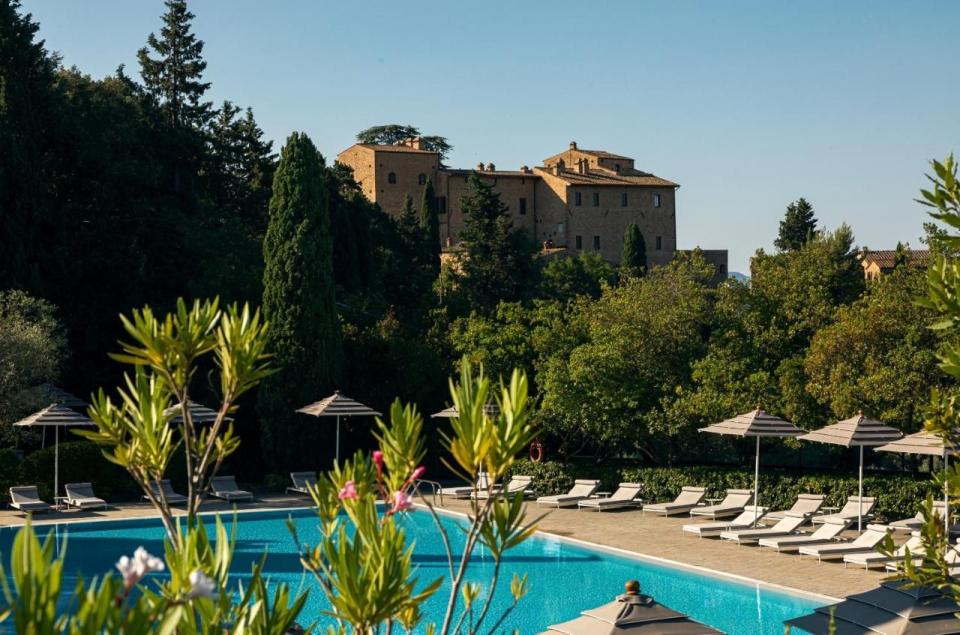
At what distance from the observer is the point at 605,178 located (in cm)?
8238

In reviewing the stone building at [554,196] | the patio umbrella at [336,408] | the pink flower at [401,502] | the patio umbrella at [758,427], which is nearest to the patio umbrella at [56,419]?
the patio umbrella at [336,408]

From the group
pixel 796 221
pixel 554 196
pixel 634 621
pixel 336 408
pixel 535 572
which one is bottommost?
pixel 535 572

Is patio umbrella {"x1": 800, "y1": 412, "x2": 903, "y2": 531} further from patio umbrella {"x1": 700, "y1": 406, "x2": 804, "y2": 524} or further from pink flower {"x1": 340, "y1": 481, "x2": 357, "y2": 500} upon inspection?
pink flower {"x1": 340, "y1": 481, "x2": 357, "y2": 500}

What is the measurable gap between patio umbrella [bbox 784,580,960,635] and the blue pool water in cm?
403

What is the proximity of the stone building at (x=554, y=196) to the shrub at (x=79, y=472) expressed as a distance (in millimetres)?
55382

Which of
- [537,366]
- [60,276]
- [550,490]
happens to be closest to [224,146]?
[60,276]

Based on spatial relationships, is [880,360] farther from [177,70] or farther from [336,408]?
[177,70]

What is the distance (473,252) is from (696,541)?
1138 inches

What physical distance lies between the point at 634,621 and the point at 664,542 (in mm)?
10078

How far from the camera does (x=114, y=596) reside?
97.6 inches

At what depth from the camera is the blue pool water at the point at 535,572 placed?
1529cm

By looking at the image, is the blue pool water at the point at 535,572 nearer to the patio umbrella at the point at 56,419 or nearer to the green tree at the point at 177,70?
the patio umbrella at the point at 56,419

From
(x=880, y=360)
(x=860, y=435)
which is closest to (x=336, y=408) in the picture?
(x=860, y=435)

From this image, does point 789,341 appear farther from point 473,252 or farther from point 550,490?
point 473,252
